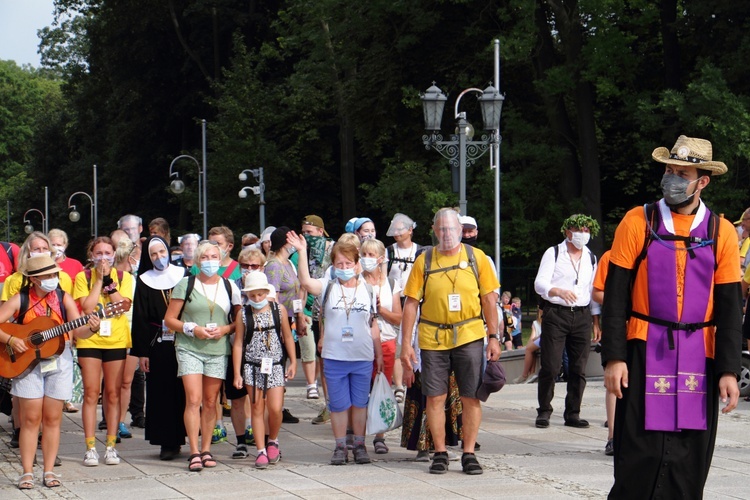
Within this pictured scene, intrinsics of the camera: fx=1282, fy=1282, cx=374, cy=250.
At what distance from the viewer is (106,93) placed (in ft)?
210

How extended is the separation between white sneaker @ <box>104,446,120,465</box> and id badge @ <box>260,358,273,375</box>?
134 cm

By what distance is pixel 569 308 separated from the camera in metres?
11.3

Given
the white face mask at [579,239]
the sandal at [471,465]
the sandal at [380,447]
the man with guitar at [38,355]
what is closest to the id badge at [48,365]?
the man with guitar at [38,355]

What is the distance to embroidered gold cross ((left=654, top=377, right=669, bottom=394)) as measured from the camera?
6004mm

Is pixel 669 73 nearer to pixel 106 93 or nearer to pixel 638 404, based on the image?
pixel 638 404

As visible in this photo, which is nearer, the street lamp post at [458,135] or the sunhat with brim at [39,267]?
the sunhat with brim at [39,267]

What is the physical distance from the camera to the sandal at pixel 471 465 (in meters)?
9.12

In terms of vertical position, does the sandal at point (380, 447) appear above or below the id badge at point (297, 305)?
below

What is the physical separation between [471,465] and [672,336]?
3387mm

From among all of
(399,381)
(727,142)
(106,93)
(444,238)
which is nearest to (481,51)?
(727,142)

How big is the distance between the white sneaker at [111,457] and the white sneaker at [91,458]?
0.27 ft

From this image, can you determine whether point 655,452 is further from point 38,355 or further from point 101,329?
point 101,329

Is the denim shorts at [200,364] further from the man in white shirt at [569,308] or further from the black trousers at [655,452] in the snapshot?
the black trousers at [655,452]

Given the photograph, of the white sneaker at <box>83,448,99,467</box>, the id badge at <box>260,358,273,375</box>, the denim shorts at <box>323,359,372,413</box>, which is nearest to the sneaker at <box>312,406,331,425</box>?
the denim shorts at <box>323,359,372,413</box>
